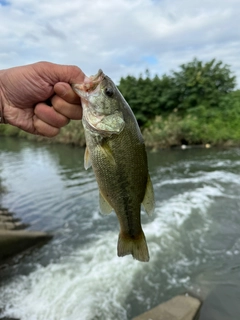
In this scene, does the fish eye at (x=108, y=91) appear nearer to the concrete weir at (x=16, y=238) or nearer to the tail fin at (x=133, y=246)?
the tail fin at (x=133, y=246)

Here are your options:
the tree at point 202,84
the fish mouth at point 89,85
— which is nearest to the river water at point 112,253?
the fish mouth at point 89,85

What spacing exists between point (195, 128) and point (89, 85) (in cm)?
2616

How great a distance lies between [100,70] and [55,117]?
803mm

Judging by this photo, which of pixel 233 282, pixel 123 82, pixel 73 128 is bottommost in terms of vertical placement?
pixel 233 282

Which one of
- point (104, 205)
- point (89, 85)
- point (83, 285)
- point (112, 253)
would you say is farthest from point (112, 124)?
point (112, 253)

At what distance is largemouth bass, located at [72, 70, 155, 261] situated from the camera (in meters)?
2.44

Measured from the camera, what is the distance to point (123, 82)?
35.0 meters

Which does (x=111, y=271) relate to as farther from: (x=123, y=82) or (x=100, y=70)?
(x=123, y=82)

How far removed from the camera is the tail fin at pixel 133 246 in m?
2.77

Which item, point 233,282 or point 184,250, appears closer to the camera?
point 233,282

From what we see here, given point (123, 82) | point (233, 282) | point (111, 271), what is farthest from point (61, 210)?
point (123, 82)

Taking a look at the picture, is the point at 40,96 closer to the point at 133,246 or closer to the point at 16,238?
the point at 133,246

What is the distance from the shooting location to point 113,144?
2.44 meters

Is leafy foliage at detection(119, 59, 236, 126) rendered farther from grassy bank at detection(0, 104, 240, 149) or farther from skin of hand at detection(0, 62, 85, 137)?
skin of hand at detection(0, 62, 85, 137)
